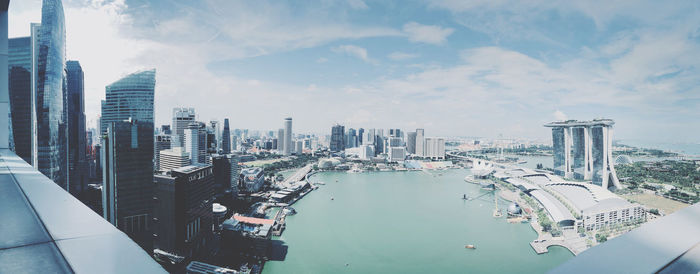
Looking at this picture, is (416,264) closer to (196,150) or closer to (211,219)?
(211,219)

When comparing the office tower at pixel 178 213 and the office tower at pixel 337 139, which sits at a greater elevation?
the office tower at pixel 337 139

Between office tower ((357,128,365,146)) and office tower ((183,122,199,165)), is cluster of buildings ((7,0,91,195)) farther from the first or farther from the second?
office tower ((357,128,365,146))

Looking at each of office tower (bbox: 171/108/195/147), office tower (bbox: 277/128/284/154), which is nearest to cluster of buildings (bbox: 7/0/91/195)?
office tower (bbox: 171/108/195/147)

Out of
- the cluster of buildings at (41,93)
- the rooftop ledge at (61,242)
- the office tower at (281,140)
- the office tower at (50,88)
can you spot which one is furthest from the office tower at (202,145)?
the office tower at (281,140)

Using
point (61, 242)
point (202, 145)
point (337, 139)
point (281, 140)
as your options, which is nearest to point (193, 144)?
point (202, 145)

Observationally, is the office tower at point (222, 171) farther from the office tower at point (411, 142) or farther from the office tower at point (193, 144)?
the office tower at point (411, 142)
